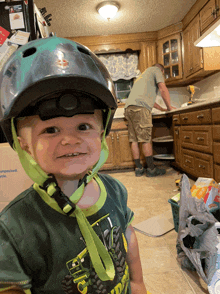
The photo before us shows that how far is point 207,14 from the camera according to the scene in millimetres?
2416

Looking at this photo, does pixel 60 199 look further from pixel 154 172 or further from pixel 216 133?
pixel 154 172

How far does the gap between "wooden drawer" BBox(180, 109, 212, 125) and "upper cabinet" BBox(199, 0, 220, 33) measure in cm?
118

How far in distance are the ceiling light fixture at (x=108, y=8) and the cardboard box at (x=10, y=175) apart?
2.38 m

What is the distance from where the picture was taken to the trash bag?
0.79m

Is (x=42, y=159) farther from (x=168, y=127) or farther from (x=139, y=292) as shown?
(x=168, y=127)

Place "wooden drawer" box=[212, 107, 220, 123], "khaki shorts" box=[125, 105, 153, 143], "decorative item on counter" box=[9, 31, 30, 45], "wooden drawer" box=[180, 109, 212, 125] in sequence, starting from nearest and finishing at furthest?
"decorative item on counter" box=[9, 31, 30, 45], "wooden drawer" box=[212, 107, 220, 123], "wooden drawer" box=[180, 109, 212, 125], "khaki shorts" box=[125, 105, 153, 143]

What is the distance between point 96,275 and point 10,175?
2.40ft

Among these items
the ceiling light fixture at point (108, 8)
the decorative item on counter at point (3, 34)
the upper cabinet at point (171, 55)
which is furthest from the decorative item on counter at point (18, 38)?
the upper cabinet at point (171, 55)

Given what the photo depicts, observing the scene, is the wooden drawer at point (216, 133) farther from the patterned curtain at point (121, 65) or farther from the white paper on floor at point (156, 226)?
the patterned curtain at point (121, 65)

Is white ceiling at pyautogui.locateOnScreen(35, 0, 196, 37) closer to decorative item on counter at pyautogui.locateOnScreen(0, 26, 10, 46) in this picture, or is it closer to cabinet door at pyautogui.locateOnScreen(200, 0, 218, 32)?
cabinet door at pyautogui.locateOnScreen(200, 0, 218, 32)

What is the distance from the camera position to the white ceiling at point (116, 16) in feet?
8.27

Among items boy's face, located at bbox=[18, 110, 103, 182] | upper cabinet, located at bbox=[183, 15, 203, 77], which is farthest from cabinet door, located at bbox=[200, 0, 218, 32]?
boy's face, located at bbox=[18, 110, 103, 182]

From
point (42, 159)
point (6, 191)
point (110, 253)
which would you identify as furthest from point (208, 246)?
point (6, 191)

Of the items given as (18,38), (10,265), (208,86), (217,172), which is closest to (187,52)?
(208,86)
